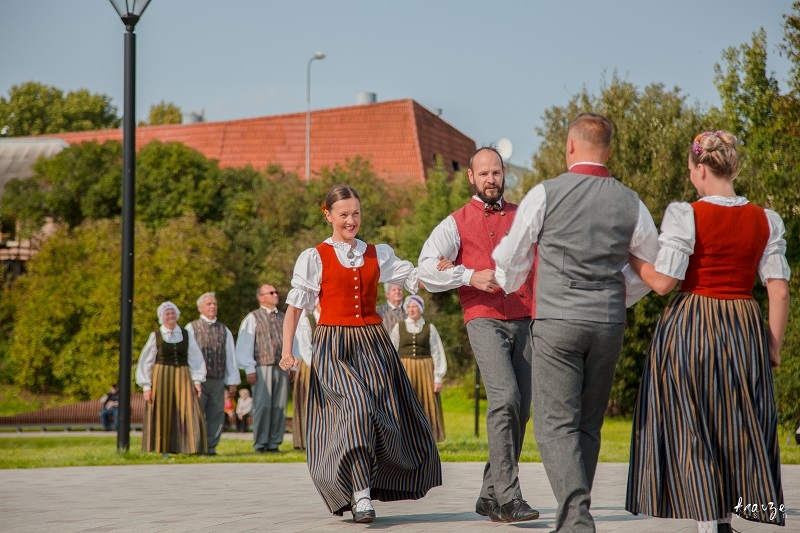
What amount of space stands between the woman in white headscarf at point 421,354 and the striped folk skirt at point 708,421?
31.0ft

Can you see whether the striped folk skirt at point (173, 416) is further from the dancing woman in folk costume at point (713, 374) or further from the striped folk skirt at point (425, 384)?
the dancing woman in folk costume at point (713, 374)

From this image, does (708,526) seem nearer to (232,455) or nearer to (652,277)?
(652,277)

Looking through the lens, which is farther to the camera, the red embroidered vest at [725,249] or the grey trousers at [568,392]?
the red embroidered vest at [725,249]

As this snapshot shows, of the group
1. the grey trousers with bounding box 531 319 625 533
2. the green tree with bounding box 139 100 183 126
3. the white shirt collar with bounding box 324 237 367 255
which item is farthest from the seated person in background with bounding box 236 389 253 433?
the green tree with bounding box 139 100 183 126

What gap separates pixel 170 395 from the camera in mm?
14000

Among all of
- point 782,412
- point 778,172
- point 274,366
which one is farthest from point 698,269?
point 778,172

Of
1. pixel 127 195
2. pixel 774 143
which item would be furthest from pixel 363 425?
pixel 774 143

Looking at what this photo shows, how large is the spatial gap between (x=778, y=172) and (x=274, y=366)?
914 centimetres

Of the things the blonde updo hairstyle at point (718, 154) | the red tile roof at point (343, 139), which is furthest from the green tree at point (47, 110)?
the blonde updo hairstyle at point (718, 154)

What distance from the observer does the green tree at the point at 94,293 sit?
29.6 metres

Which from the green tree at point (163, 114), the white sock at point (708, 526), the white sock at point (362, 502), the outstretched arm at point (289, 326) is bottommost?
the white sock at point (362, 502)

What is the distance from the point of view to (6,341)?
115 ft

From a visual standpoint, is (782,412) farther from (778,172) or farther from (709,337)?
(709,337)

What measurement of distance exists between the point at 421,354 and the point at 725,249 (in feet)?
32.4
